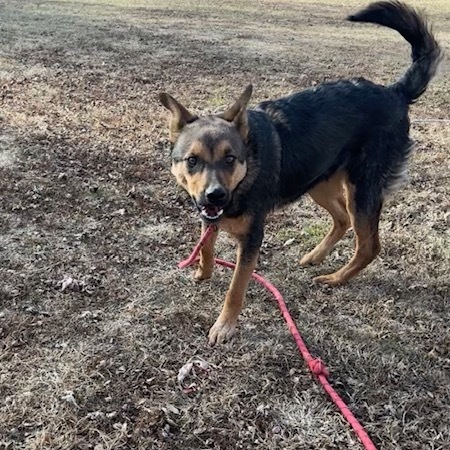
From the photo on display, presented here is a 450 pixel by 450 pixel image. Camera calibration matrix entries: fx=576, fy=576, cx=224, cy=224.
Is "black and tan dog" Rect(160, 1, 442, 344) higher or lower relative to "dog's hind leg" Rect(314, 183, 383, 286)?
higher

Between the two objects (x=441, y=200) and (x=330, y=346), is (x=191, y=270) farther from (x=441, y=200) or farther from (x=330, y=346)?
(x=441, y=200)

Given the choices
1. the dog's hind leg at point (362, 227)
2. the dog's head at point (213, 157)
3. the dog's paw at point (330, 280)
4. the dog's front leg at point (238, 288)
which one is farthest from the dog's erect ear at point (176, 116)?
the dog's paw at point (330, 280)

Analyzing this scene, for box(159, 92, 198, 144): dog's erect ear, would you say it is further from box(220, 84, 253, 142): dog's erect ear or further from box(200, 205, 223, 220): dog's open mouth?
box(200, 205, 223, 220): dog's open mouth

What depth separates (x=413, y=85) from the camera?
465 cm

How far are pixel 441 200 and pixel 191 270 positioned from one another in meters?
2.81

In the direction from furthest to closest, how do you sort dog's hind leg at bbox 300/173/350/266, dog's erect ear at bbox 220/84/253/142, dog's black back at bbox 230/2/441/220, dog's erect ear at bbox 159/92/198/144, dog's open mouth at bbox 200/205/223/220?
dog's hind leg at bbox 300/173/350/266, dog's black back at bbox 230/2/441/220, dog's erect ear at bbox 159/92/198/144, dog's erect ear at bbox 220/84/253/142, dog's open mouth at bbox 200/205/223/220

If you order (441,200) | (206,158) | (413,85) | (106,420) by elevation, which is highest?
(413,85)

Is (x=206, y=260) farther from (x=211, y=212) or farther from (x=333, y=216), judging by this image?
(x=333, y=216)

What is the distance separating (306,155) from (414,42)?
1.40 m

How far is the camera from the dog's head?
3.72m

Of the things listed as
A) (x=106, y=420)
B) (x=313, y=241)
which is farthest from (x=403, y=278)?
(x=106, y=420)

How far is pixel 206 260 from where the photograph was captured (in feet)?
15.4

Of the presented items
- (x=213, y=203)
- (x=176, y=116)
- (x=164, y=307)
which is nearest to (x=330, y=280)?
(x=164, y=307)

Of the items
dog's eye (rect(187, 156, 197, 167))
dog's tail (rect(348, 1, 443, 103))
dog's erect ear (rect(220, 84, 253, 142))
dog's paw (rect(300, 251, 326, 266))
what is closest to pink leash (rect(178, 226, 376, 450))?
dog's paw (rect(300, 251, 326, 266))
